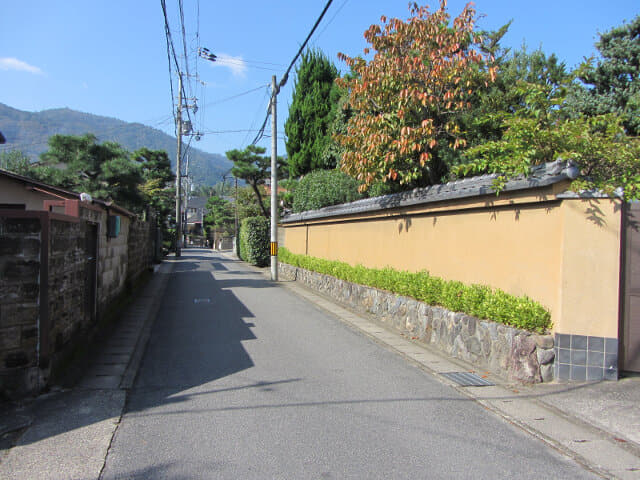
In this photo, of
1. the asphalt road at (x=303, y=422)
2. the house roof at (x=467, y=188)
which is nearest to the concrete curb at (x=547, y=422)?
the asphalt road at (x=303, y=422)

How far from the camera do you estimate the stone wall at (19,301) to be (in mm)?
5047

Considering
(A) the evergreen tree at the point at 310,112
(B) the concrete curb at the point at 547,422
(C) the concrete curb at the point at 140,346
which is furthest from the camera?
(A) the evergreen tree at the point at 310,112

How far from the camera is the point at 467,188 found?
7.89 m

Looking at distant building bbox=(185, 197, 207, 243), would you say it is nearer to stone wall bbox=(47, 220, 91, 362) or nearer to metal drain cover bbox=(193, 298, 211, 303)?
metal drain cover bbox=(193, 298, 211, 303)

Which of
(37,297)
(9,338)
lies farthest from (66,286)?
(9,338)

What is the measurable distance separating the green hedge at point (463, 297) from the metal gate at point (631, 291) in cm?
94

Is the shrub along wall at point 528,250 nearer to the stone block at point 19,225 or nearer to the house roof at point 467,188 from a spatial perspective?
the house roof at point 467,188

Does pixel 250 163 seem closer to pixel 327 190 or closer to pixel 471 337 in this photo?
pixel 327 190

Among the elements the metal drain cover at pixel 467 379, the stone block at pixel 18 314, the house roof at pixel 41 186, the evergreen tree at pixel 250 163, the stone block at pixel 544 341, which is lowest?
the metal drain cover at pixel 467 379

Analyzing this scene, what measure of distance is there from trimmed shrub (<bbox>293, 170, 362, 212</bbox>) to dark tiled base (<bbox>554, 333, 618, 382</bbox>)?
10865 mm

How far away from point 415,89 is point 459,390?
599 cm

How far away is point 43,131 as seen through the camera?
573 feet

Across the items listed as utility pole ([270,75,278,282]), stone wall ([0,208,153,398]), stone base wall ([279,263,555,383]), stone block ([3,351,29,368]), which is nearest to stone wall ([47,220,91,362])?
stone wall ([0,208,153,398])

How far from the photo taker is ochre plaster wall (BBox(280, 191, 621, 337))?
584 cm
